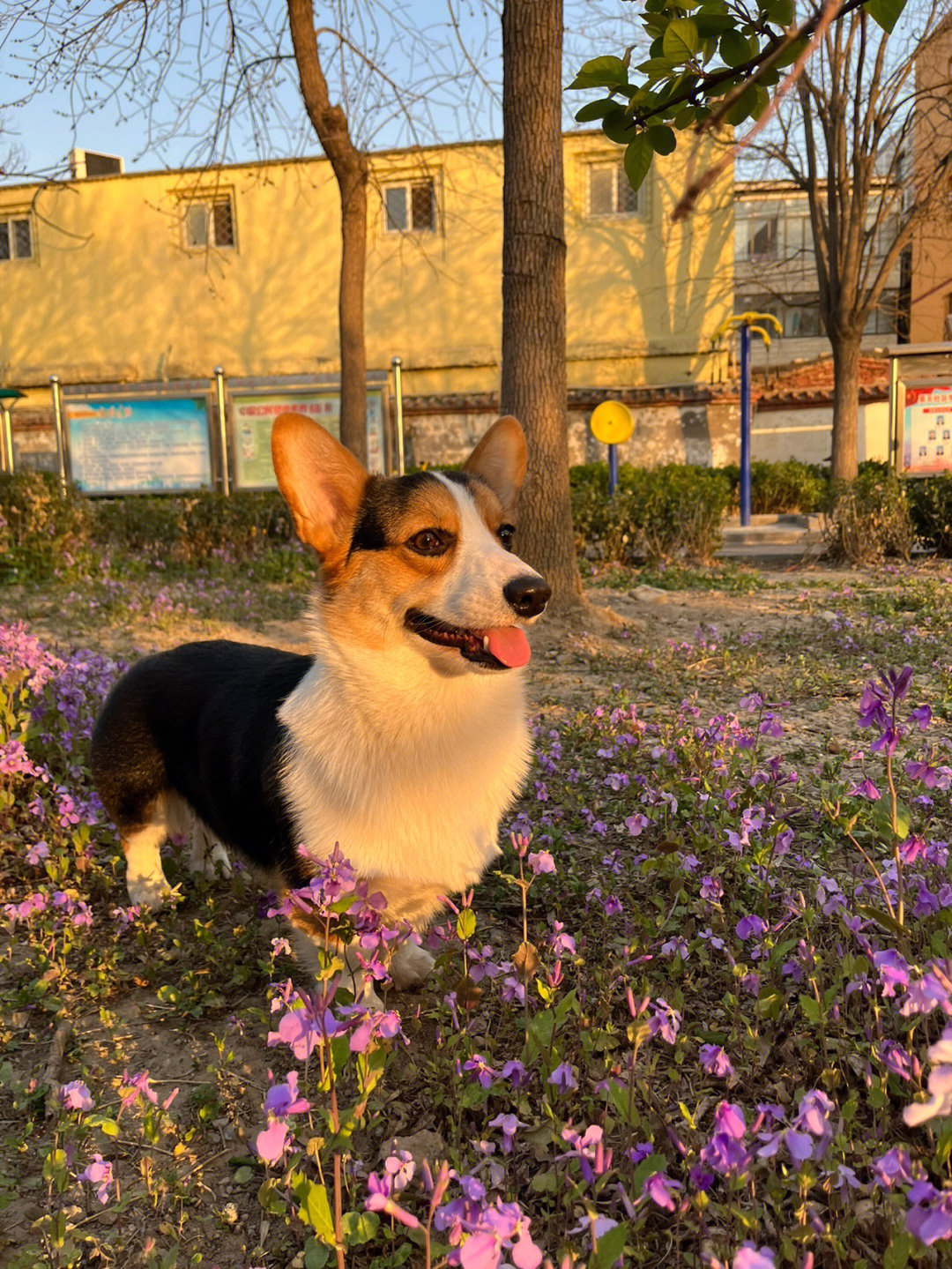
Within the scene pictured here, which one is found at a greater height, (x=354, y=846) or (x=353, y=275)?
(x=353, y=275)

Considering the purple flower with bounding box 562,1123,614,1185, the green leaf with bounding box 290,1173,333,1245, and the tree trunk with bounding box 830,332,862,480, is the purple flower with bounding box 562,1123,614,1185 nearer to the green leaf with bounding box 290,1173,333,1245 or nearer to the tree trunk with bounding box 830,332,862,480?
the green leaf with bounding box 290,1173,333,1245

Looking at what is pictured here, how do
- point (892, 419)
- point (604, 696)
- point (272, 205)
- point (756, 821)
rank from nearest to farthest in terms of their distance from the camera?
point (756, 821)
point (604, 696)
point (892, 419)
point (272, 205)

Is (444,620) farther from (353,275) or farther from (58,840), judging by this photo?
(353,275)

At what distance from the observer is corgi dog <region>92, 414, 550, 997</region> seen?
2363mm

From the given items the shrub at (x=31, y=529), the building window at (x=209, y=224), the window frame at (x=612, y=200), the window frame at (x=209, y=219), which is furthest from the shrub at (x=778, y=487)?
the building window at (x=209, y=224)

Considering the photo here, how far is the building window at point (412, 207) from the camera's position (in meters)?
24.0

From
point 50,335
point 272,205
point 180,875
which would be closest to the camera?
point 180,875

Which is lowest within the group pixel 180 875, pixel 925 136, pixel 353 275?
pixel 180 875

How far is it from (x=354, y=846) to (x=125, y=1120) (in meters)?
0.80

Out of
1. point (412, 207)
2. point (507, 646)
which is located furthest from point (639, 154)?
point (412, 207)

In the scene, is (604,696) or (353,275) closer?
(604,696)

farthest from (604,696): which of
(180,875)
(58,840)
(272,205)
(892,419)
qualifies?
(272,205)

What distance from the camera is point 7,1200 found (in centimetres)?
175

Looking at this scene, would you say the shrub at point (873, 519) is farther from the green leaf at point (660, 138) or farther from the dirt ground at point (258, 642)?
the green leaf at point (660, 138)
